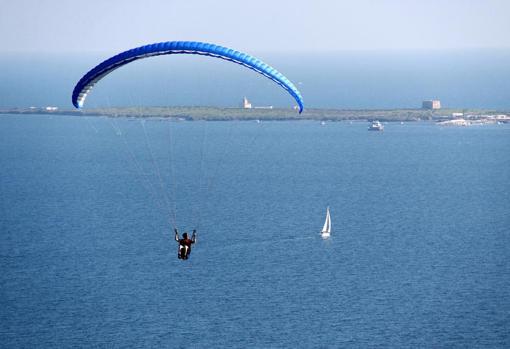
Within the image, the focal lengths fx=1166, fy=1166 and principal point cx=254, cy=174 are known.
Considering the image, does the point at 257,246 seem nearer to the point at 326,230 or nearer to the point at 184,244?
the point at 326,230

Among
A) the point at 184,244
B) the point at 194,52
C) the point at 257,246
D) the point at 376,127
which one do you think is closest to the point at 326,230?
the point at 257,246

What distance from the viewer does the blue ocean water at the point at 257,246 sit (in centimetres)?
6975


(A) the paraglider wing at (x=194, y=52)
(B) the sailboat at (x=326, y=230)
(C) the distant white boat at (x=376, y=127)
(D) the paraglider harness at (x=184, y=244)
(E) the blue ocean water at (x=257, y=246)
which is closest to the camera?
(A) the paraglider wing at (x=194, y=52)

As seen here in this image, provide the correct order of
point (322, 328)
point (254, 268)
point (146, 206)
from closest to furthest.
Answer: point (322, 328), point (254, 268), point (146, 206)

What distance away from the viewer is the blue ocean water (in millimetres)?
69750

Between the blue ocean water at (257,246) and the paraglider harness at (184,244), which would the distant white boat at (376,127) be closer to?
the blue ocean water at (257,246)

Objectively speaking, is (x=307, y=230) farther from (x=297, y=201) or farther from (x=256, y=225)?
(x=297, y=201)

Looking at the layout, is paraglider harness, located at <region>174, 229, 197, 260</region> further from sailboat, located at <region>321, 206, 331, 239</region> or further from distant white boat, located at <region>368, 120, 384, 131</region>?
distant white boat, located at <region>368, 120, 384, 131</region>

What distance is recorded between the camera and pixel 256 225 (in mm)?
100750

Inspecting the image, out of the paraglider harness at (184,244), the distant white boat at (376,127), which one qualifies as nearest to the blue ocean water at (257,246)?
the distant white boat at (376,127)

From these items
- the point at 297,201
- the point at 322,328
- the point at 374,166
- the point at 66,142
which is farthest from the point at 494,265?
the point at 66,142

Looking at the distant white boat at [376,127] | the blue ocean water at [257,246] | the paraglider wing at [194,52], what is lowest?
the blue ocean water at [257,246]

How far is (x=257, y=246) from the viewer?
91.3 metres

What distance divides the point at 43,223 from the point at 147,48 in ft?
212
